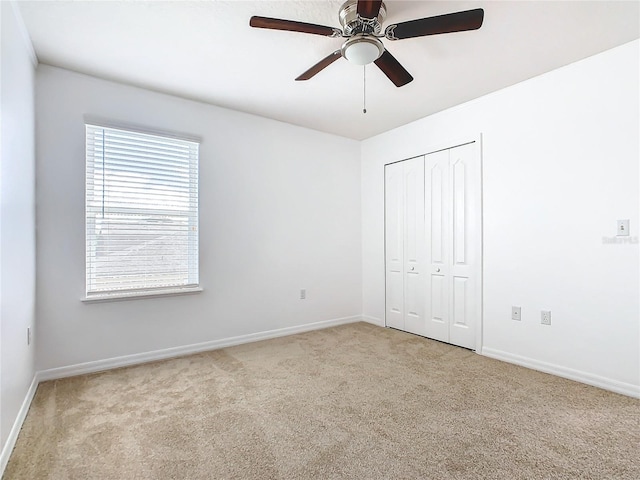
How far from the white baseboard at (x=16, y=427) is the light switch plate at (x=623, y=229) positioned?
3991 millimetres

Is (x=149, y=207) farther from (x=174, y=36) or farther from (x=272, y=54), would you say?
(x=272, y=54)

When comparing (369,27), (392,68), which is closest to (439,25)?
(369,27)

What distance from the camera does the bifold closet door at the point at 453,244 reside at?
3.45 m

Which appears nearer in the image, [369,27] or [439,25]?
[439,25]

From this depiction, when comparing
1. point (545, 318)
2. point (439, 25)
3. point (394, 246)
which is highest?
A: point (439, 25)

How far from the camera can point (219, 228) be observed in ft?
11.7

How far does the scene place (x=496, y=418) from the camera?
213 centimetres

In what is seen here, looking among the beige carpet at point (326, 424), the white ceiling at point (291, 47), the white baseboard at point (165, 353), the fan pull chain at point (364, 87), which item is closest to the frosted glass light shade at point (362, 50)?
the white ceiling at point (291, 47)

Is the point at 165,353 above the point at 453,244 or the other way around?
the other way around

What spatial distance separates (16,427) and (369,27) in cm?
305

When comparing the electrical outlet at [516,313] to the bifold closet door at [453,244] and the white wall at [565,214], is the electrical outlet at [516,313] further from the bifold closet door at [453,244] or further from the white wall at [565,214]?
the bifold closet door at [453,244]

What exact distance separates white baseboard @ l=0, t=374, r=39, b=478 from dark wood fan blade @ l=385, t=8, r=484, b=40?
2.98m

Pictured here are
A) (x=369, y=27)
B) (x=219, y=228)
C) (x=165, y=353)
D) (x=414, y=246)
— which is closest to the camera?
(x=369, y=27)

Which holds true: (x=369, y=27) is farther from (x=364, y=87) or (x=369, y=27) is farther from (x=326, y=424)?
(x=326, y=424)
